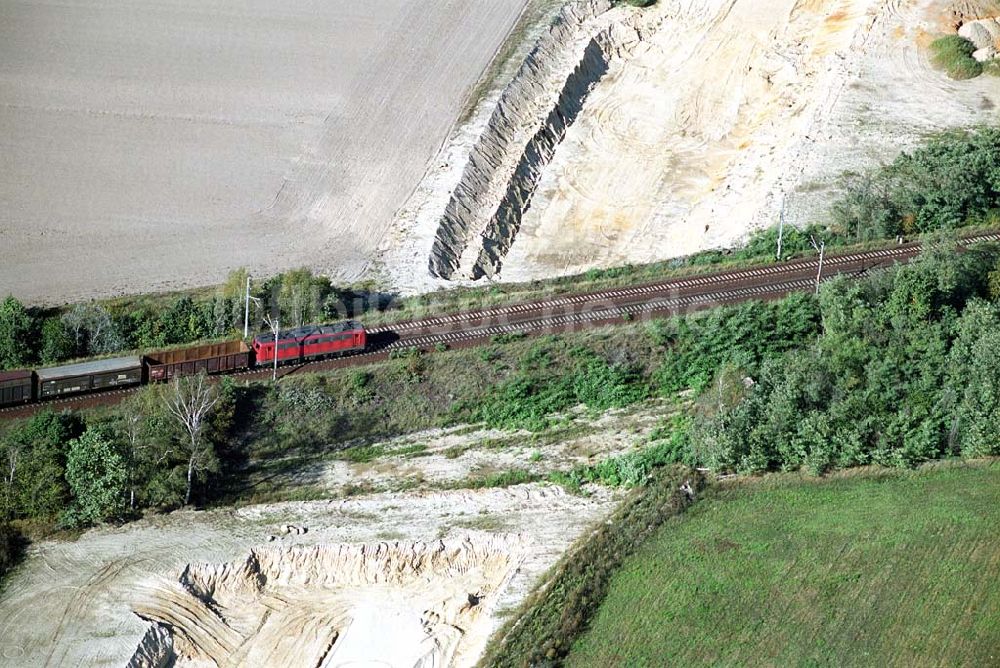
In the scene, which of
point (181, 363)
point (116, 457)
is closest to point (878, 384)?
point (181, 363)

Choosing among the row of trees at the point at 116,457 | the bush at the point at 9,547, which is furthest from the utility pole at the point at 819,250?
the bush at the point at 9,547

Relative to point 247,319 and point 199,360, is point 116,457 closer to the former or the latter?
point 199,360

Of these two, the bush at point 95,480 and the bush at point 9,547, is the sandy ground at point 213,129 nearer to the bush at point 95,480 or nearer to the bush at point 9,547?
the bush at point 95,480

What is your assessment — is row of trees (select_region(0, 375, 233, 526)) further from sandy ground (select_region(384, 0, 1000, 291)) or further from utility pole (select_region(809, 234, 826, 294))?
utility pole (select_region(809, 234, 826, 294))

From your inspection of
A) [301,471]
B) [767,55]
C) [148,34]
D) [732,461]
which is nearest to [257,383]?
[301,471]

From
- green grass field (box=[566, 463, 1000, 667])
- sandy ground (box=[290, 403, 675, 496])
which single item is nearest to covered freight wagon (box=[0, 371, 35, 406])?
sandy ground (box=[290, 403, 675, 496])

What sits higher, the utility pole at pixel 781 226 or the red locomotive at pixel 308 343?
the utility pole at pixel 781 226

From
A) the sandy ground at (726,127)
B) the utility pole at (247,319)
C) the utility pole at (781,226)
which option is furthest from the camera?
the sandy ground at (726,127)

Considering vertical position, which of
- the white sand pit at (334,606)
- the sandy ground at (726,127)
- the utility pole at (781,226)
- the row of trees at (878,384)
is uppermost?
the sandy ground at (726,127)
